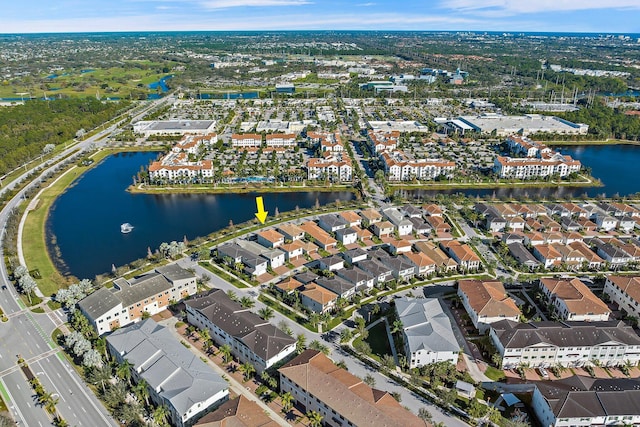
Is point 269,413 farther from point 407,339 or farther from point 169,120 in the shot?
point 169,120

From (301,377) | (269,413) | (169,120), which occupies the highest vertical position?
(169,120)

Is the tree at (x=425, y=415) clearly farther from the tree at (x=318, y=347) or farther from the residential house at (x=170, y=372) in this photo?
the residential house at (x=170, y=372)

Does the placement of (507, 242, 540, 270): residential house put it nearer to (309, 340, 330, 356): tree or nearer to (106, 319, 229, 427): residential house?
(309, 340, 330, 356): tree

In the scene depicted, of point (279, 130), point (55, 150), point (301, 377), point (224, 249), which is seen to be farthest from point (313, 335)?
point (55, 150)

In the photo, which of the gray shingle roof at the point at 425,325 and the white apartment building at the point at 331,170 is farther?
the white apartment building at the point at 331,170

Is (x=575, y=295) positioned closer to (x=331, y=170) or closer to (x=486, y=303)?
(x=486, y=303)

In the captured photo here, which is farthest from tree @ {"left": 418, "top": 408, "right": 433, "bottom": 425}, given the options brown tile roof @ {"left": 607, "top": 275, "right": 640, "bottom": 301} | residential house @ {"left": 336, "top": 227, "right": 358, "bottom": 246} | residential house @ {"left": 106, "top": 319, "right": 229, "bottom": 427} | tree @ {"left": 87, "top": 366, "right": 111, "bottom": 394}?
residential house @ {"left": 336, "top": 227, "right": 358, "bottom": 246}

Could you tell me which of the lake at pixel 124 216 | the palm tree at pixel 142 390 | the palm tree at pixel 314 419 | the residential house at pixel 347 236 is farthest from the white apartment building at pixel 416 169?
the palm tree at pixel 142 390
